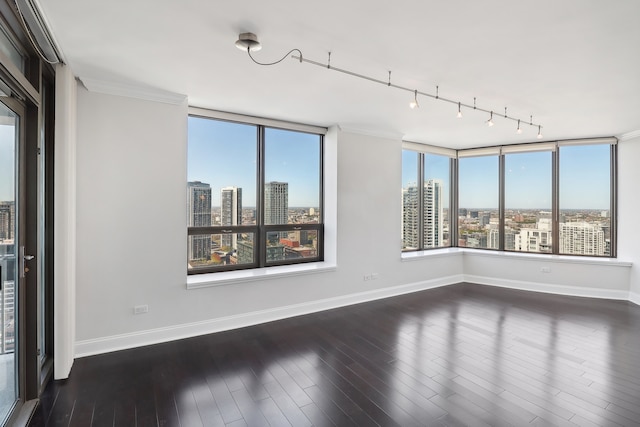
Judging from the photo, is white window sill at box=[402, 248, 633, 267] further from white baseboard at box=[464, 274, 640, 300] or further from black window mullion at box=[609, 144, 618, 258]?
white baseboard at box=[464, 274, 640, 300]

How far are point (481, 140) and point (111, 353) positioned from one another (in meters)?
6.02

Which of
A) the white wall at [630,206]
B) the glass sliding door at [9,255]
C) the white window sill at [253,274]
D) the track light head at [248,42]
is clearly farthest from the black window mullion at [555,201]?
the glass sliding door at [9,255]

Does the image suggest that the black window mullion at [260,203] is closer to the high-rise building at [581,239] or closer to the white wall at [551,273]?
the white wall at [551,273]

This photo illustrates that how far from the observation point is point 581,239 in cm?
536

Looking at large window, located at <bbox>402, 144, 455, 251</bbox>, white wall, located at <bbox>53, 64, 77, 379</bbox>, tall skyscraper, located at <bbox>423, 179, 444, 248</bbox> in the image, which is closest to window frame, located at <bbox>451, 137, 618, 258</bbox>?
large window, located at <bbox>402, 144, 455, 251</bbox>

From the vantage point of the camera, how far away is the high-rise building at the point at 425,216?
19.1 ft

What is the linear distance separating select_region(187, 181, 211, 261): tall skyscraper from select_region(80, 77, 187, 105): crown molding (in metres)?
1.00

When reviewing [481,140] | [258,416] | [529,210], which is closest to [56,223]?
[258,416]

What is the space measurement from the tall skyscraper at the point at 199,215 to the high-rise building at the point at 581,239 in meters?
5.89

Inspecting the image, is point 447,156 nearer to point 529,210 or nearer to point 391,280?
point 529,210

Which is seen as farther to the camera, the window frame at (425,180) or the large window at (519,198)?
the window frame at (425,180)

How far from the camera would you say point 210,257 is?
3916 millimetres

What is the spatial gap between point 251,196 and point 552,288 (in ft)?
16.9

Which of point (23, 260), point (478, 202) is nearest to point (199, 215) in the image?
point (23, 260)
